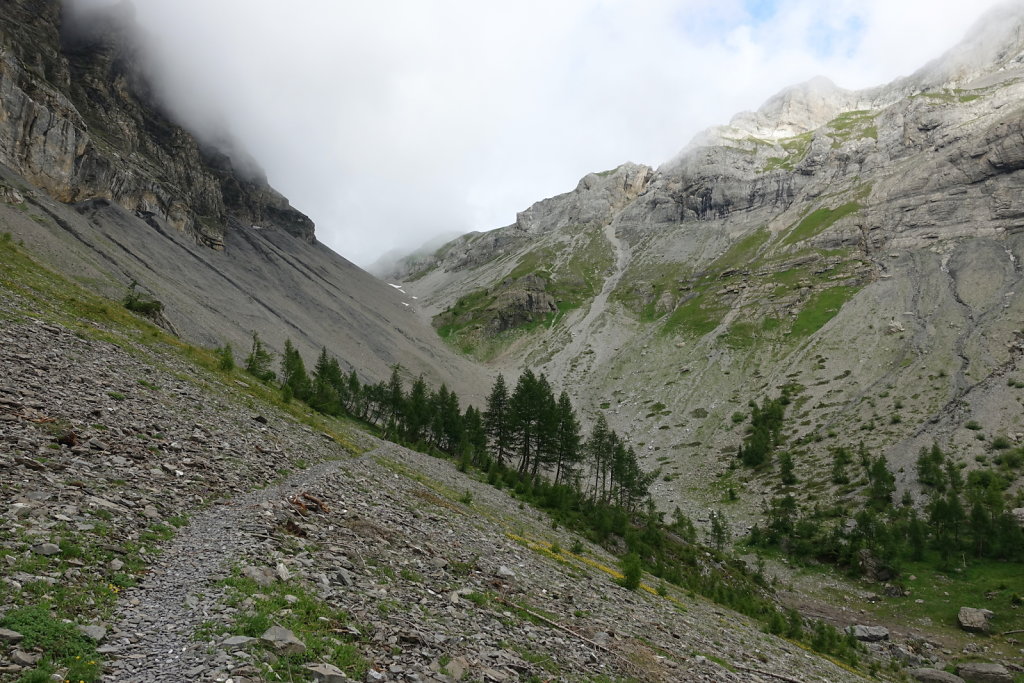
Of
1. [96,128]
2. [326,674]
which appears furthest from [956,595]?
[96,128]

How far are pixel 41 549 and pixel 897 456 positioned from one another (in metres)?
101

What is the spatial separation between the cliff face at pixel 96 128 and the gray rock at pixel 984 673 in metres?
162

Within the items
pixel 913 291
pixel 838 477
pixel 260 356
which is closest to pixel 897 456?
pixel 838 477

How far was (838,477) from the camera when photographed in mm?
81438

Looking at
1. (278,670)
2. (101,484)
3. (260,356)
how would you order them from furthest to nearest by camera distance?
1. (260,356)
2. (101,484)
3. (278,670)

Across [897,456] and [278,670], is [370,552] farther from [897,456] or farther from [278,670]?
[897,456]

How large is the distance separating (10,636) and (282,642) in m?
3.45

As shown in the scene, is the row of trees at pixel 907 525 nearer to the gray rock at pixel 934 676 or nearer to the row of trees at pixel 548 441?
the row of trees at pixel 548 441

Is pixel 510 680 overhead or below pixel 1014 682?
overhead

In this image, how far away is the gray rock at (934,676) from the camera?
3253 centimetres

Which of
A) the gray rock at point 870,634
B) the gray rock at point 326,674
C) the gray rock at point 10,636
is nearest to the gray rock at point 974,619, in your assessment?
the gray rock at point 870,634

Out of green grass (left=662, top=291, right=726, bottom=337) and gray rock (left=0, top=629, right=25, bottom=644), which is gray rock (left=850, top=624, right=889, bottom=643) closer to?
gray rock (left=0, top=629, right=25, bottom=644)

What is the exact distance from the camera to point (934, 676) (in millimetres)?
33031

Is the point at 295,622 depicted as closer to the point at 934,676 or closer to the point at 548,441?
the point at 934,676
